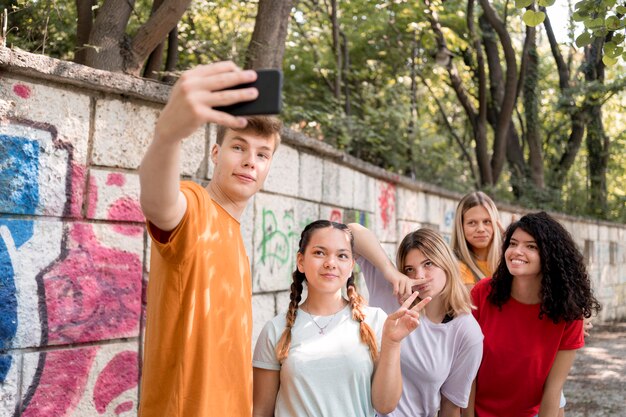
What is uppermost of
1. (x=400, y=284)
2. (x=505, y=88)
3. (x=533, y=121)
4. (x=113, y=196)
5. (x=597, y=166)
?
(x=505, y=88)

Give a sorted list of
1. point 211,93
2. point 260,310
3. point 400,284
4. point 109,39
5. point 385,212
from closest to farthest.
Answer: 1. point 211,93
2. point 400,284
3. point 109,39
4. point 260,310
5. point 385,212

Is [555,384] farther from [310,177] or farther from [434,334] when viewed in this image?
[310,177]

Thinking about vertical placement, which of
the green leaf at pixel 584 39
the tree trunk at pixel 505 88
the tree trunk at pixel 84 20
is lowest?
the green leaf at pixel 584 39

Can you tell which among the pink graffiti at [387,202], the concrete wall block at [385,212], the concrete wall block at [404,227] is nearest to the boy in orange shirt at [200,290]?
the concrete wall block at [385,212]

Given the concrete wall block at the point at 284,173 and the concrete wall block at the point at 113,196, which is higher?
the concrete wall block at the point at 284,173

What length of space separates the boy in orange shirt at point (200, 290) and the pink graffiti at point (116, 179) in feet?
4.79

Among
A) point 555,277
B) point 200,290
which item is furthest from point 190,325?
point 555,277

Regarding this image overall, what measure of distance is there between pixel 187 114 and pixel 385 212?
6495 millimetres

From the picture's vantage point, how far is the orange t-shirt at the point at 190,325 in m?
1.92

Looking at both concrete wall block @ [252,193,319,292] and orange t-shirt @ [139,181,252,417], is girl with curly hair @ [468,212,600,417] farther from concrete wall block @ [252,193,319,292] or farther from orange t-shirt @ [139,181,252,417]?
concrete wall block @ [252,193,319,292]

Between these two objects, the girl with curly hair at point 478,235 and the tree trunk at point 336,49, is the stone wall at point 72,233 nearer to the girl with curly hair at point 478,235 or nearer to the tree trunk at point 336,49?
the girl with curly hair at point 478,235

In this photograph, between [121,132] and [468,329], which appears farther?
[121,132]

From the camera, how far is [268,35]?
5.90 m

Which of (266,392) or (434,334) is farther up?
(434,334)
